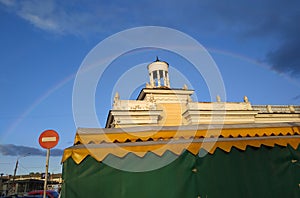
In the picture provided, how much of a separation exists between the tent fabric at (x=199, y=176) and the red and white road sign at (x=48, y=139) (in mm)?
1910

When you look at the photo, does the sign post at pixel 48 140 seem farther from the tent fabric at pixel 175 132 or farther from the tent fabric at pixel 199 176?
the tent fabric at pixel 199 176

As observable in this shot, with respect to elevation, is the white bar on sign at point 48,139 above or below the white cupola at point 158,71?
below

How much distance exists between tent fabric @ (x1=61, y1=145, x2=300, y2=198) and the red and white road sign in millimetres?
1910

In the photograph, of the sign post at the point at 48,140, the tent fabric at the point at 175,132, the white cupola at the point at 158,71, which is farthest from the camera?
the white cupola at the point at 158,71

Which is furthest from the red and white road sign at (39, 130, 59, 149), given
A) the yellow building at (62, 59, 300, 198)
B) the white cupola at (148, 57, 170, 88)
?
the white cupola at (148, 57, 170, 88)

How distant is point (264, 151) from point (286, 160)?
634 mm

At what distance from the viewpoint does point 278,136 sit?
5.73 meters

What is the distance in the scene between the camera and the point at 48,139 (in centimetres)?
648

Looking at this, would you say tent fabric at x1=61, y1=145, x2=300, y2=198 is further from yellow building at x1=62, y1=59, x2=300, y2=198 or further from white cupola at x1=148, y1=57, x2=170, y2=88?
white cupola at x1=148, y1=57, x2=170, y2=88

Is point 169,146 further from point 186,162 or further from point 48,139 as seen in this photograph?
point 48,139

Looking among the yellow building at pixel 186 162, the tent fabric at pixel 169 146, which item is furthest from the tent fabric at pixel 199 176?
the tent fabric at pixel 169 146

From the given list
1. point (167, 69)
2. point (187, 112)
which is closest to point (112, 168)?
point (187, 112)

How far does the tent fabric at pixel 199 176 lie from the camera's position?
4738mm

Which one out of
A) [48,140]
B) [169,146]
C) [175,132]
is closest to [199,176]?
[169,146]
